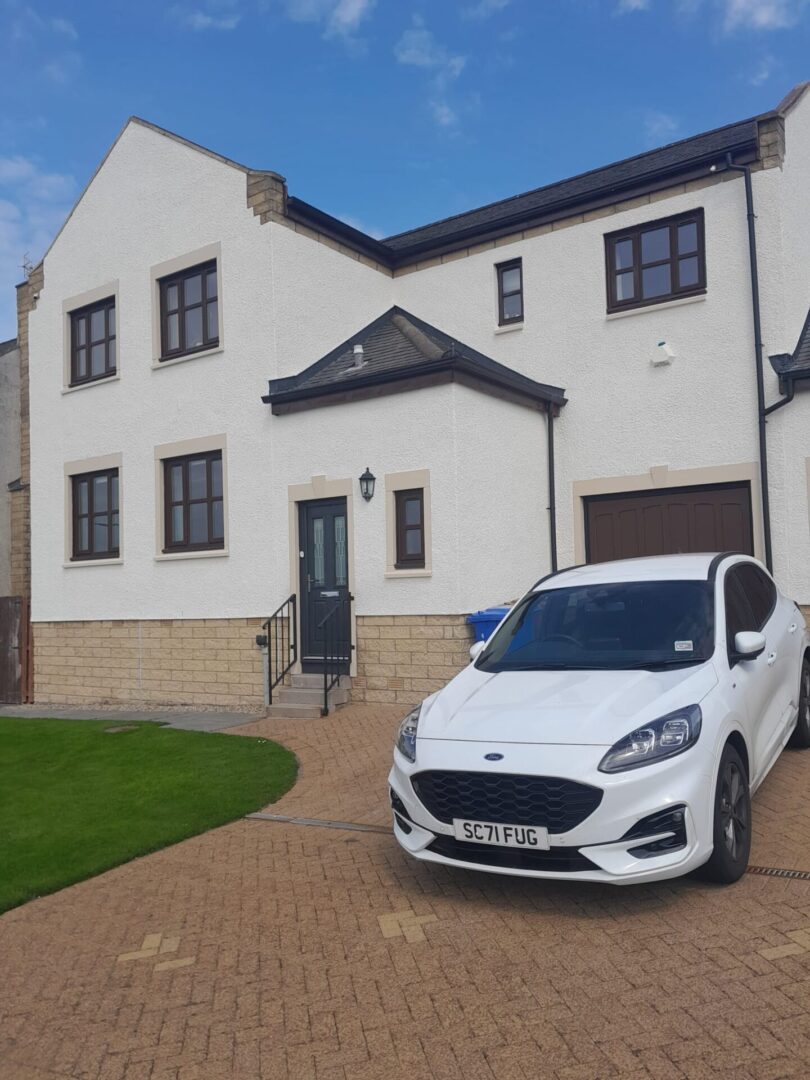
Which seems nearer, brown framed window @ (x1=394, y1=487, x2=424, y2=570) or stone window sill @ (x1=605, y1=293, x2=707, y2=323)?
brown framed window @ (x1=394, y1=487, x2=424, y2=570)

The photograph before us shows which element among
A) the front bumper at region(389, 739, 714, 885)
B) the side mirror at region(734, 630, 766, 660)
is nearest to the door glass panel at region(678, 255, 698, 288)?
the side mirror at region(734, 630, 766, 660)

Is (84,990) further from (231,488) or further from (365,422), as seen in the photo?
(231,488)

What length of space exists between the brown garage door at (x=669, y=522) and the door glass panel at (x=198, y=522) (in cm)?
555

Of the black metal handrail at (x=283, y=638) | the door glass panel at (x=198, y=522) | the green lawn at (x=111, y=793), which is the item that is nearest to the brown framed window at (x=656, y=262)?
the black metal handrail at (x=283, y=638)

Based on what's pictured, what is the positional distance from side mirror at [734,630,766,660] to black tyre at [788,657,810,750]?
2.20 m

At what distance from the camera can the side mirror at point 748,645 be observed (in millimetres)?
5145

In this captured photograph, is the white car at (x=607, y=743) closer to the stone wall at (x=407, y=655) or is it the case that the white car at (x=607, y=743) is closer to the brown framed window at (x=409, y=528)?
the stone wall at (x=407, y=655)

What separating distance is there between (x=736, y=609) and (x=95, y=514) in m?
12.1

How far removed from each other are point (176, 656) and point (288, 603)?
2398 millimetres

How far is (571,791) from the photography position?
4305 millimetres

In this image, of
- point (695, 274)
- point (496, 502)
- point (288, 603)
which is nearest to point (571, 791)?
point (496, 502)

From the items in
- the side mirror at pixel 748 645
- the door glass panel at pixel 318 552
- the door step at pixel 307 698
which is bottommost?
the door step at pixel 307 698

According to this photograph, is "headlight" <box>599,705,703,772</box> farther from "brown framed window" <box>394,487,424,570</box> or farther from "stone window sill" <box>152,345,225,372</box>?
"stone window sill" <box>152,345,225,372</box>

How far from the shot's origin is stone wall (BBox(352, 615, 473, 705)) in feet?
35.9
